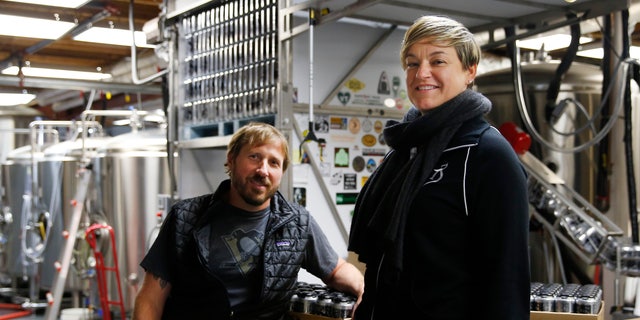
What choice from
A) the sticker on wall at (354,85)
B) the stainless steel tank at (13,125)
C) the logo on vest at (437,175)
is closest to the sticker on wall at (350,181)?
the sticker on wall at (354,85)

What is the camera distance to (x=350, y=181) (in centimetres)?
540

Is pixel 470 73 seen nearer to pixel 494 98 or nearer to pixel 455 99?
pixel 455 99

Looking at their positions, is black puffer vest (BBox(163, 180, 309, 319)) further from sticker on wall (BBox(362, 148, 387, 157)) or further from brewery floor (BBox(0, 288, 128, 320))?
brewery floor (BBox(0, 288, 128, 320))

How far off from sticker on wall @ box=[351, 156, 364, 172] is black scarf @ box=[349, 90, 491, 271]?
122 inches

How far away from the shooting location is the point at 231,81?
18.0 feet

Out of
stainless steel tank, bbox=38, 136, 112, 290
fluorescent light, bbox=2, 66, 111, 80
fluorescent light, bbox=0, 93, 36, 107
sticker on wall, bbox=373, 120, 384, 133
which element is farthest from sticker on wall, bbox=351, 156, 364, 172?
fluorescent light, bbox=0, 93, 36, 107

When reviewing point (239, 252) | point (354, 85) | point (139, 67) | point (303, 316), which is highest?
point (139, 67)

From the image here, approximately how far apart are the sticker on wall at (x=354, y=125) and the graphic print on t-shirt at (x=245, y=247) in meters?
2.22

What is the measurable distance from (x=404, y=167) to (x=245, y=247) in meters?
1.27

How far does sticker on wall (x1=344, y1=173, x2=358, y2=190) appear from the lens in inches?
211

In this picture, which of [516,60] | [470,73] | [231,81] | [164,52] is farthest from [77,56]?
[470,73]

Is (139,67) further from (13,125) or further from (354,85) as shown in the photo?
(354,85)

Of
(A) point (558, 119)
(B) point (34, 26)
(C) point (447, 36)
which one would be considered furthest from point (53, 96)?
(C) point (447, 36)

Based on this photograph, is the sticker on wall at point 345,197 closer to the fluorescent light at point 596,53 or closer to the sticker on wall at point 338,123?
the sticker on wall at point 338,123
